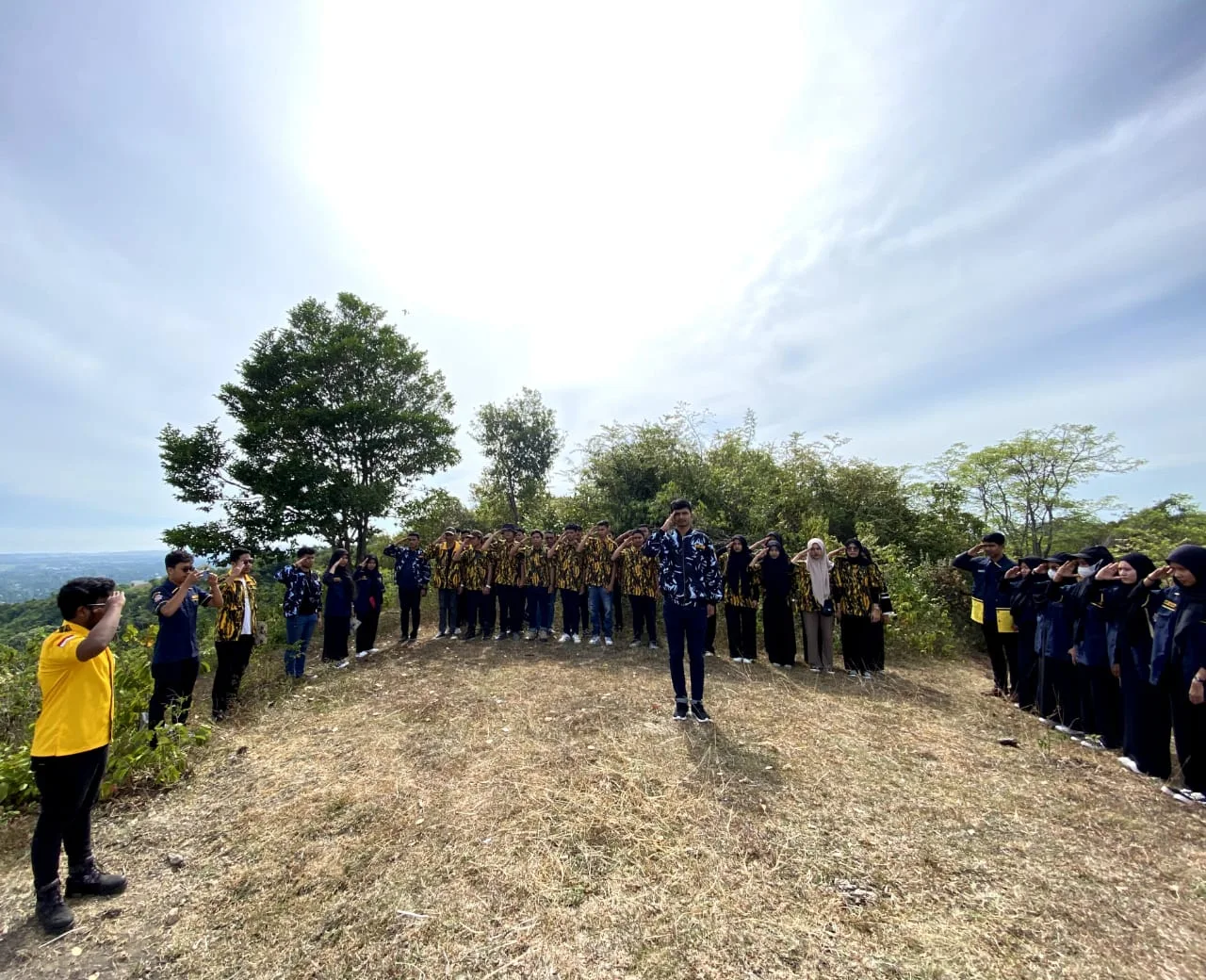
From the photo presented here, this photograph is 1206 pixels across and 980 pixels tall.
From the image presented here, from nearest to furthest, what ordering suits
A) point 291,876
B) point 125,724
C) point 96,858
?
1. point 291,876
2. point 96,858
3. point 125,724

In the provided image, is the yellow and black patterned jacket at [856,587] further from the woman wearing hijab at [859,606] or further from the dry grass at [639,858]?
the dry grass at [639,858]

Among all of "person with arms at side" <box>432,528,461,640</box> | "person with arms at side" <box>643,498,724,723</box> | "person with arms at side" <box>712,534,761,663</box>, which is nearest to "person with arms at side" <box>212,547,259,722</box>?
"person with arms at side" <box>432,528,461,640</box>

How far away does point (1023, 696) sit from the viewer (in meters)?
5.97

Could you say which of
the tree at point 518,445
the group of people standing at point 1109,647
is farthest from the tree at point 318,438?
the group of people standing at point 1109,647

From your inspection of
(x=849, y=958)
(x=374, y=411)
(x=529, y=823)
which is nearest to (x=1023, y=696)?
(x=849, y=958)

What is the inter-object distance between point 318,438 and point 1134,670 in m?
14.9

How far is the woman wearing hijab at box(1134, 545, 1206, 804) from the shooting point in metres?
3.74

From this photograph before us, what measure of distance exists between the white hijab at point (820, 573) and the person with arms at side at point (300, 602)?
639cm

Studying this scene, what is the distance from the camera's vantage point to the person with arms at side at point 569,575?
862cm

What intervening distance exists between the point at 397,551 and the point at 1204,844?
921 cm

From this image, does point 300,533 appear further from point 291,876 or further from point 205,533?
point 291,876

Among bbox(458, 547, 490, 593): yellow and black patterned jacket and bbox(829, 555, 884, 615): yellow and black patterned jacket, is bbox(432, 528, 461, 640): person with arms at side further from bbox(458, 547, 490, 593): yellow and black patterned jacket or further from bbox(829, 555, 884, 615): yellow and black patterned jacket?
bbox(829, 555, 884, 615): yellow and black patterned jacket

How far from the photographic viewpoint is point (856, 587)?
7117 mm

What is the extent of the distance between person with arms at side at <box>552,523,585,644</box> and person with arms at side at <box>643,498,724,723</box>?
11.9 ft
